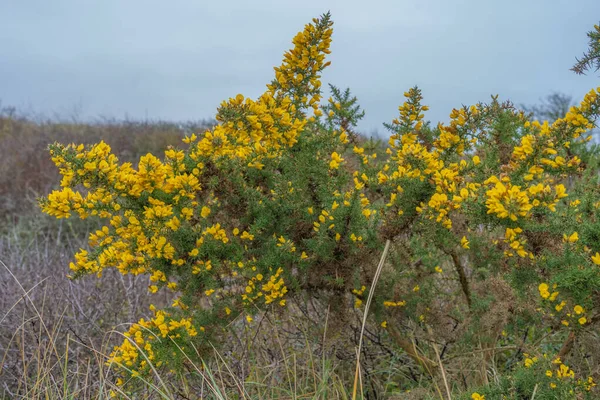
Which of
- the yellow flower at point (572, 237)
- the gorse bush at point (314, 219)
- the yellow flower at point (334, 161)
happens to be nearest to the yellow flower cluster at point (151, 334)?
the gorse bush at point (314, 219)

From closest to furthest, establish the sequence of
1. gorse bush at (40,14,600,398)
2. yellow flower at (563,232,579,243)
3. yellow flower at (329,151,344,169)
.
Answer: yellow flower at (563,232,579,243)
gorse bush at (40,14,600,398)
yellow flower at (329,151,344,169)

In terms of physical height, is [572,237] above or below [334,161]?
below

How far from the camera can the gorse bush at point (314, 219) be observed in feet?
7.72

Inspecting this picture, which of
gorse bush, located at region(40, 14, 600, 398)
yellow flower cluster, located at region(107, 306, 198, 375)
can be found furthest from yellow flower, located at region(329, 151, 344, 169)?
yellow flower cluster, located at region(107, 306, 198, 375)

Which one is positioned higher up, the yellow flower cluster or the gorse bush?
the gorse bush

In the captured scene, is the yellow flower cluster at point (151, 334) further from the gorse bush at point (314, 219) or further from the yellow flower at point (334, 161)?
the yellow flower at point (334, 161)

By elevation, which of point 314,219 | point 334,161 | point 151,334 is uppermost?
point 334,161

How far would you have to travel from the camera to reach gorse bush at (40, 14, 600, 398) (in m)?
2.35

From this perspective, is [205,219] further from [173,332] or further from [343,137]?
[343,137]

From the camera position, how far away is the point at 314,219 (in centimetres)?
284

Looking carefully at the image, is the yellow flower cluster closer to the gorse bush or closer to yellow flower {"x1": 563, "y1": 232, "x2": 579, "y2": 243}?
the gorse bush

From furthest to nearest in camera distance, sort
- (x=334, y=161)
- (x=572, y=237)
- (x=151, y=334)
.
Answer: (x=151, y=334) < (x=334, y=161) < (x=572, y=237)

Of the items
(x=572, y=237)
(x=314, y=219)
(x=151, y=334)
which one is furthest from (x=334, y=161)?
(x=151, y=334)

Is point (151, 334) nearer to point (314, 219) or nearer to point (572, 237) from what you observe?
point (314, 219)
